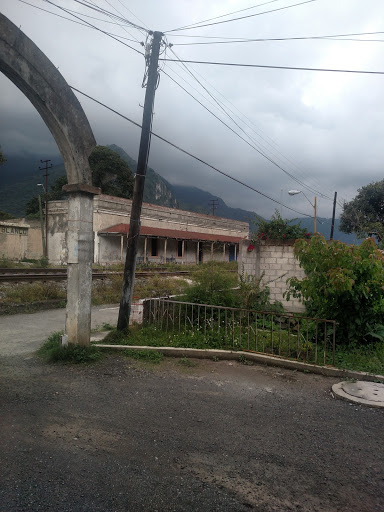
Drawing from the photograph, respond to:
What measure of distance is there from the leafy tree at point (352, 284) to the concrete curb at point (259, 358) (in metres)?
1.11

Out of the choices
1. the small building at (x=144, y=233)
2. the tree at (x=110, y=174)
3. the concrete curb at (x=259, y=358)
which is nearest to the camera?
the concrete curb at (x=259, y=358)

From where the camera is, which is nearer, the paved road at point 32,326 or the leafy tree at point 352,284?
the leafy tree at point 352,284

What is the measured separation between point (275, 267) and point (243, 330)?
3533 millimetres

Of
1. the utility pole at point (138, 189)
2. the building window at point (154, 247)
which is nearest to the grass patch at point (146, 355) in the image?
the utility pole at point (138, 189)

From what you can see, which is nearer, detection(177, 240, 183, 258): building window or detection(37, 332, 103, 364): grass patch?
detection(37, 332, 103, 364): grass patch

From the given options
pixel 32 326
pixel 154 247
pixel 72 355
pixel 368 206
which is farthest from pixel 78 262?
pixel 368 206

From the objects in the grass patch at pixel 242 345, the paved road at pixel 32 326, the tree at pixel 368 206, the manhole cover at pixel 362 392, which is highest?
the tree at pixel 368 206

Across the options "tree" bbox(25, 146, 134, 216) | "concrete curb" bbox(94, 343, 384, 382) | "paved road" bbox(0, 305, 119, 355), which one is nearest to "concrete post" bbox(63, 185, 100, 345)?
"concrete curb" bbox(94, 343, 384, 382)

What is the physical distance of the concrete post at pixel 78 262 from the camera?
703 cm

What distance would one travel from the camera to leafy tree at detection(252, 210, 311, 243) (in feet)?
37.4

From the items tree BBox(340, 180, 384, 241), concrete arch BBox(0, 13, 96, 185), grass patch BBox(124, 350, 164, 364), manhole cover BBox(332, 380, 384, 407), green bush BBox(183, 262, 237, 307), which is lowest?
grass patch BBox(124, 350, 164, 364)

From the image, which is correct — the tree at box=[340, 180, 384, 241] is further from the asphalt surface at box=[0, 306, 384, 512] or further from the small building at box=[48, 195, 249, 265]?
the asphalt surface at box=[0, 306, 384, 512]

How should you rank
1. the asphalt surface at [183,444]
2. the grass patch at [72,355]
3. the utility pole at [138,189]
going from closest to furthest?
the asphalt surface at [183,444] < the grass patch at [72,355] < the utility pole at [138,189]

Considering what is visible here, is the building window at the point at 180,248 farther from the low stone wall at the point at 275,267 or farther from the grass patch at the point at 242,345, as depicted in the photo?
the grass patch at the point at 242,345
